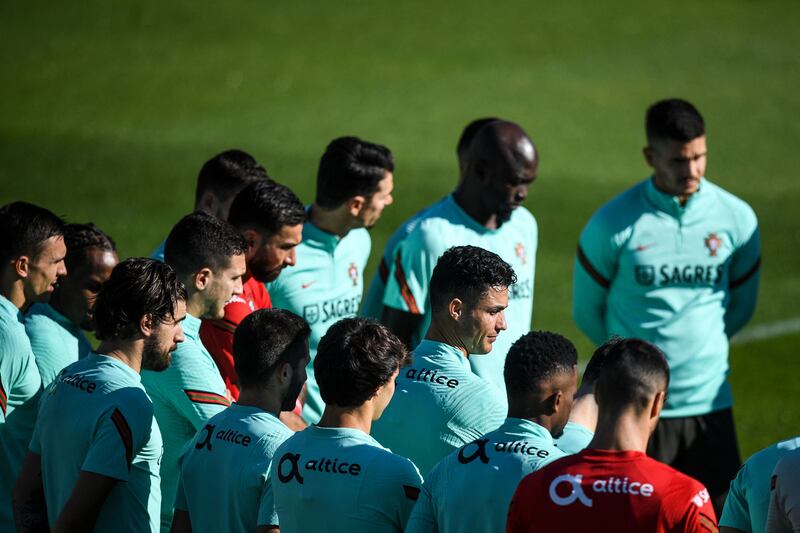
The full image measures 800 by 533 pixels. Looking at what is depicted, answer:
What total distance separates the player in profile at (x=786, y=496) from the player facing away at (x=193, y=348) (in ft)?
6.98

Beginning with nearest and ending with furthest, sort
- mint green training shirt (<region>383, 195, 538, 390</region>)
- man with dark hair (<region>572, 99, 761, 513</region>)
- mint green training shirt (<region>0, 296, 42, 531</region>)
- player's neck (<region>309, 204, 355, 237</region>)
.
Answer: mint green training shirt (<region>0, 296, 42, 531</region>) → mint green training shirt (<region>383, 195, 538, 390</region>) → player's neck (<region>309, 204, 355, 237</region>) → man with dark hair (<region>572, 99, 761, 513</region>)

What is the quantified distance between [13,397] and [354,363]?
1.78 meters

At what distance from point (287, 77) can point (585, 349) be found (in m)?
10.6

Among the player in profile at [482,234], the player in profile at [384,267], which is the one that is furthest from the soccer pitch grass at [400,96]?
the player in profile at [384,267]

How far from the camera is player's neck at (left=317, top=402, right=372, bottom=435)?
4.21 metres

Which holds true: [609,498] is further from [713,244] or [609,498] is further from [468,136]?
[468,136]

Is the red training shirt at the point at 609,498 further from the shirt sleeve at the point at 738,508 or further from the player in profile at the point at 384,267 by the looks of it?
the player in profile at the point at 384,267

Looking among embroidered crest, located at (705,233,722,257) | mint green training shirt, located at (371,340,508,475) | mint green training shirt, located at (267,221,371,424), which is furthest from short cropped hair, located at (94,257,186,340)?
embroidered crest, located at (705,233,722,257)

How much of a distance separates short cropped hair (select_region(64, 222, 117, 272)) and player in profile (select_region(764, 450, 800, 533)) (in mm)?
3387

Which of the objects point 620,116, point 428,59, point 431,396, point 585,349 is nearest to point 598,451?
point 431,396

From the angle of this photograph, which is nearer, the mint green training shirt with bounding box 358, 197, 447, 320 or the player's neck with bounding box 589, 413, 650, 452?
the player's neck with bounding box 589, 413, 650, 452

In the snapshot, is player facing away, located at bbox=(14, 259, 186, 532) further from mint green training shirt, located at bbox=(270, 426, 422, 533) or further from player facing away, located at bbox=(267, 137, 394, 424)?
player facing away, located at bbox=(267, 137, 394, 424)

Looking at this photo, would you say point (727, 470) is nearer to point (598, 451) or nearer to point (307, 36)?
point (598, 451)

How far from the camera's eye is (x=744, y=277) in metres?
7.61
